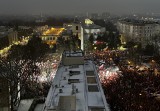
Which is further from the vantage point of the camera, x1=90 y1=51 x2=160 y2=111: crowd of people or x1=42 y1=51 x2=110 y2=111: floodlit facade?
x1=90 y1=51 x2=160 y2=111: crowd of people

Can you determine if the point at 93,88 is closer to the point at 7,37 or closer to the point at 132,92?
the point at 132,92

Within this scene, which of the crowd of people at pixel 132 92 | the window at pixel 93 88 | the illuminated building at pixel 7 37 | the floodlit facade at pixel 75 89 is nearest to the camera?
the floodlit facade at pixel 75 89

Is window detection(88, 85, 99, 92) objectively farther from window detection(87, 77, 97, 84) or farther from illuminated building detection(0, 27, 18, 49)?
illuminated building detection(0, 27, 18, 49)

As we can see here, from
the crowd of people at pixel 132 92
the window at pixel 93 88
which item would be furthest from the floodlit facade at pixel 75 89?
the crowd of people at pixel 132 92

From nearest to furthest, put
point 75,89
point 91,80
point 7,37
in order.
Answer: point 75,89 → point 91,80 → point 7,37

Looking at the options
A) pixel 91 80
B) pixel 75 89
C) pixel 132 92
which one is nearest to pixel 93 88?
pixel 75 89

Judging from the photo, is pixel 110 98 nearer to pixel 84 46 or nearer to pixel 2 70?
pixel 2 70

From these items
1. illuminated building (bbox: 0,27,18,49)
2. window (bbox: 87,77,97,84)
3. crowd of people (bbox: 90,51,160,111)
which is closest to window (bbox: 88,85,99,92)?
window (bbox: 87,77,97,84)

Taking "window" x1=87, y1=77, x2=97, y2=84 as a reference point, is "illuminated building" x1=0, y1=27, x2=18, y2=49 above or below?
below

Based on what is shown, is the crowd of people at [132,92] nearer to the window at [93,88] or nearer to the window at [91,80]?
the window at [91,80]
